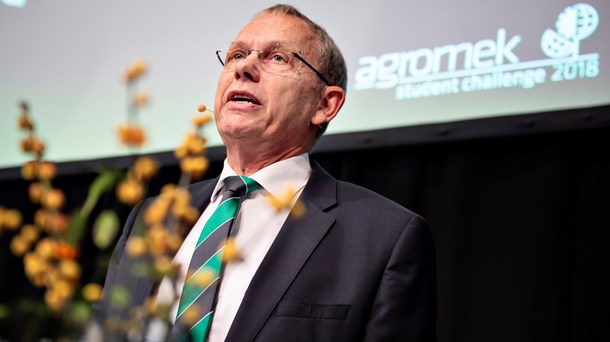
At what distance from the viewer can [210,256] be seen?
1.59m

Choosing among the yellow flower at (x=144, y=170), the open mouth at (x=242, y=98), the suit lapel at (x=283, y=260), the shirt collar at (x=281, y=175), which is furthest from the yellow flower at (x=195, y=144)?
the open mouth at (x=242, y=98)

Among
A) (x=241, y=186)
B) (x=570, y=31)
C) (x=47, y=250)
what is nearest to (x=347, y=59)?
(x=570, y=31)

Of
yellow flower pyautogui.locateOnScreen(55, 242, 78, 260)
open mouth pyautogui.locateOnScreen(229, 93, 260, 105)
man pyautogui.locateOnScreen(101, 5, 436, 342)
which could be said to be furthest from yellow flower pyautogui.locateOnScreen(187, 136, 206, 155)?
open mouth pyautogui.locateOnScreen(229, 93, 260, 105)

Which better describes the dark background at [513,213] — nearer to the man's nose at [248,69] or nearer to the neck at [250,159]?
the neck at [250,159]

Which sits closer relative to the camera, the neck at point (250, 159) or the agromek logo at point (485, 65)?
the neck at point (250, 159)

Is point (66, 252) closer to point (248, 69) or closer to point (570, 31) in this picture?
point (248, 69)

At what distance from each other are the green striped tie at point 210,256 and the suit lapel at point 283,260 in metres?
0.07

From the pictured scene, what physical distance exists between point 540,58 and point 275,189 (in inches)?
45.3

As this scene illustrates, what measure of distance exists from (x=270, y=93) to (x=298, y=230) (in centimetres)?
38

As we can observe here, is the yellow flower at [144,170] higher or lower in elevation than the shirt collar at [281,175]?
lower

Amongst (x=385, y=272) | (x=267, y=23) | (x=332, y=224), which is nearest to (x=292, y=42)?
(x=267, y=23)

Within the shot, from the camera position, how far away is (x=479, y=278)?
258 centimetres

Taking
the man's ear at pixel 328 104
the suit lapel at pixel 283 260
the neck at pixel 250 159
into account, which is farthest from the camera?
the man's ear at pixel 328 104

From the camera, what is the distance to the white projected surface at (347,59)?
2.46 m
